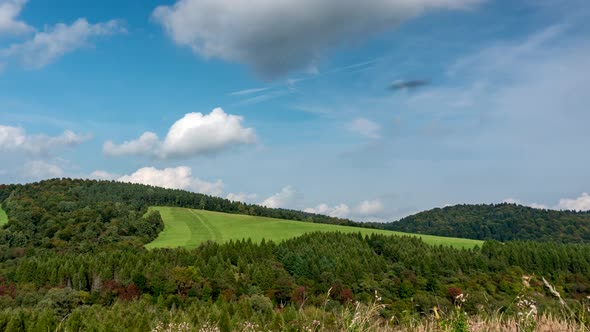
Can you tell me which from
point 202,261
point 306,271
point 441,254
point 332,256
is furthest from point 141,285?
point 441,254

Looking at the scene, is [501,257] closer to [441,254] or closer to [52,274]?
[441,254]

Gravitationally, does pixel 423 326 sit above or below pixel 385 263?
above

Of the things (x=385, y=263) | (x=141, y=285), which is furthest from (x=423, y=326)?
(x=385, y=263)

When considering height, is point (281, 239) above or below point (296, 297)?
above

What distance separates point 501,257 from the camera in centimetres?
19088

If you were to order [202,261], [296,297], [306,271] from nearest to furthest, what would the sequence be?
[296,297] → [202,261] → [306,271]

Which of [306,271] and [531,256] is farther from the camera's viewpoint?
[531,256]

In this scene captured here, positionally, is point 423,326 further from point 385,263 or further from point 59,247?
point 59,247

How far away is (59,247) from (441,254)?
181945 millimetres

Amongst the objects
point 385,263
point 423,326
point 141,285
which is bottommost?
point 141,285

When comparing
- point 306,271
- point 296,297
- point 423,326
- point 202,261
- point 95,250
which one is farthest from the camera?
point 95,250

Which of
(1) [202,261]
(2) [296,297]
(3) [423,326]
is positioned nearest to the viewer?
(3) [423,326]

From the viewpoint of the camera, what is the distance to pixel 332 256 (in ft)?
581

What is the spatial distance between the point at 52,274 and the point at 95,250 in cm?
4342
